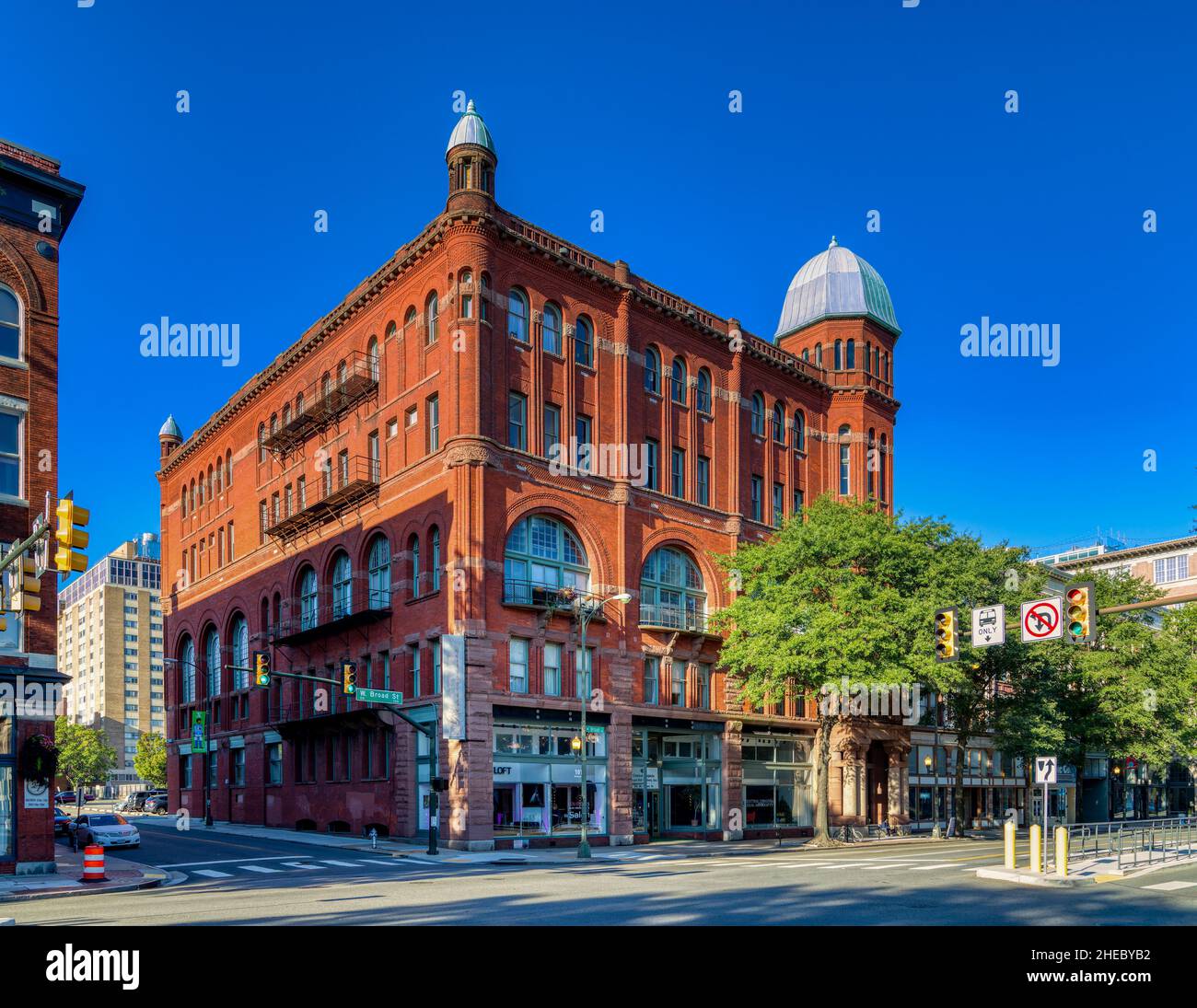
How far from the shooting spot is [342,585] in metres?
52.8

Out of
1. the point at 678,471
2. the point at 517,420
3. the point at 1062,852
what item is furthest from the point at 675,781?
the point at 1062,852

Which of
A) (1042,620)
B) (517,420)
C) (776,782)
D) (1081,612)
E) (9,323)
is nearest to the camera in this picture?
(1081,612)

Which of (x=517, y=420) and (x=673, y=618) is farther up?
(x=517, y=420)

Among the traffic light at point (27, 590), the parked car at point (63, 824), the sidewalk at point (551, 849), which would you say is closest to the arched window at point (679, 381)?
the sidewalk at point (551, 849)

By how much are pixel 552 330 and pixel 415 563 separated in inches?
454

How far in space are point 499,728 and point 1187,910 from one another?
26564mm

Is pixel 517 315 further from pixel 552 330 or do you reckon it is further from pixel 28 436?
pixel 28 436

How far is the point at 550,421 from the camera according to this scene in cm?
4731

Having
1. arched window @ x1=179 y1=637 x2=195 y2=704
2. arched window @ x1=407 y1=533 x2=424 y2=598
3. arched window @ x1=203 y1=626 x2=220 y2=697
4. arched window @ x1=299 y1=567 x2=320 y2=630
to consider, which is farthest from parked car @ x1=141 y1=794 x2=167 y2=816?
arched window @ x1=407 y1=533 x2=424 y2=598

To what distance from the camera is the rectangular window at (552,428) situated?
46750 millimetres

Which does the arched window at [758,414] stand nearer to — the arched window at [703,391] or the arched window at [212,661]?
the arched window at [703,391]

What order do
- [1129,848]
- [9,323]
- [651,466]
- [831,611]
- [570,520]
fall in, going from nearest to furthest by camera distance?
[9,323] < [1129,848] < [831,611] < [570,520] < [651,466]

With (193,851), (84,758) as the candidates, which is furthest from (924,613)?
(84,758)
